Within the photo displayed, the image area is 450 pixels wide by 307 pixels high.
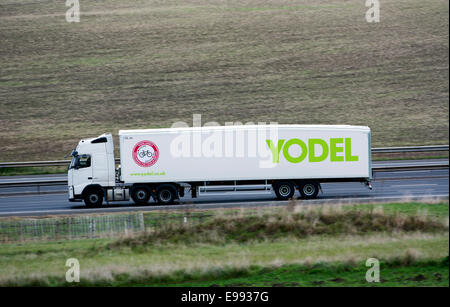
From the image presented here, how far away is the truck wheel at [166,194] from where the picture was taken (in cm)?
2758

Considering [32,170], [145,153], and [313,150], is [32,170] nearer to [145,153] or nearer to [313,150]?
[145,153]

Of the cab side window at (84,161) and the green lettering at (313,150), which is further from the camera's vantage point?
the cab side window at (84,161)

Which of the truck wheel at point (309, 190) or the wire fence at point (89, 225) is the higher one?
the truck wheel at point (309, 190)

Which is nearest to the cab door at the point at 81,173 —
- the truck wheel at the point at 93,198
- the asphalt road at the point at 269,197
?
the truck wheel at the point at 93,198

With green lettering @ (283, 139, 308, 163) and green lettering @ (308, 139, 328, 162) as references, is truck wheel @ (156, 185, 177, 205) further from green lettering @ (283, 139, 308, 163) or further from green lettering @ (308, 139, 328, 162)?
green lettering @ (308, 139, 328, 162)

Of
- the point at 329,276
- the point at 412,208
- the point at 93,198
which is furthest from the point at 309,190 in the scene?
the point at 329,276

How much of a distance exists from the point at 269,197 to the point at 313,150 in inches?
124

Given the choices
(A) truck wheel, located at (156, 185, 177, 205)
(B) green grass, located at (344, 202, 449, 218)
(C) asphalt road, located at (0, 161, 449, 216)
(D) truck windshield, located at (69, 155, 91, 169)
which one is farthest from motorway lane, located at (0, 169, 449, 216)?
(D) truck windshield, located at (69, 155, 91, 169)

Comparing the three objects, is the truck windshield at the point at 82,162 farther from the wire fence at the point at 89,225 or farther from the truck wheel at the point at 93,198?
the wire fence at the point at 89,225

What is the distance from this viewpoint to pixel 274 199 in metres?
27.8

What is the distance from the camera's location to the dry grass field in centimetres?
4097

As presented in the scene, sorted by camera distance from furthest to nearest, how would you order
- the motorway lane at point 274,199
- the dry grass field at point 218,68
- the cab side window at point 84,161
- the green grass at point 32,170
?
the dry grass field at point 218,68, the green grass at point 32,170, the cab side window at point 84,161, the motorway lane at point 274,199

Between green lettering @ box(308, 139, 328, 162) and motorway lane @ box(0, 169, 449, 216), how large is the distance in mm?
1752
